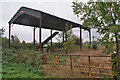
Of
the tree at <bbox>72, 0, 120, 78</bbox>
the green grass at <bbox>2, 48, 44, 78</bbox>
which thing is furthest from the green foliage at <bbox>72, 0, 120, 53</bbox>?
the green grass at <bbox>2, 48, 44, 78</bbox>

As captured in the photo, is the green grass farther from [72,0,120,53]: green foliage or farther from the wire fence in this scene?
[72,0,120,53]: green foliage

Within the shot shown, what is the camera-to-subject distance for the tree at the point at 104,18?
208 cm

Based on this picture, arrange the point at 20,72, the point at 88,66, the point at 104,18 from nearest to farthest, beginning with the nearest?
1. the point at 104,18
2. the point at 88,66
3. the point at 20,72

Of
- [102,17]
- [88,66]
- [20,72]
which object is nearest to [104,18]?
[102,17]

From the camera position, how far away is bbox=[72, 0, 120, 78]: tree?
2.08 metres

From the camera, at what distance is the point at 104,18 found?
6.99 feet

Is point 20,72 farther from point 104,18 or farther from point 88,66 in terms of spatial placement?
point 104,18

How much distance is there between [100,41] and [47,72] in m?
4.68

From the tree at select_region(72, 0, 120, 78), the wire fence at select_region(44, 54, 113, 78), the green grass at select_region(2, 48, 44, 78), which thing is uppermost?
the tree at select_region(72, 0, 120, 78)

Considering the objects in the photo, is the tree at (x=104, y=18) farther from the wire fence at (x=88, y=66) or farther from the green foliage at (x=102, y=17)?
the wire fence at (x=88, y=66)

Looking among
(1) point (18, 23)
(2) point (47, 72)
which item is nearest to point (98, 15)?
(2) point (47, 72)

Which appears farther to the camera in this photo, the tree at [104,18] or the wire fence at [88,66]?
the wire fence at [88,66]

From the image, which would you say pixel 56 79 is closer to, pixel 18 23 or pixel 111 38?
pixel 111 38

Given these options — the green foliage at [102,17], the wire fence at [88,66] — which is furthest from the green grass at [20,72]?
the green foliage at [102,17]
